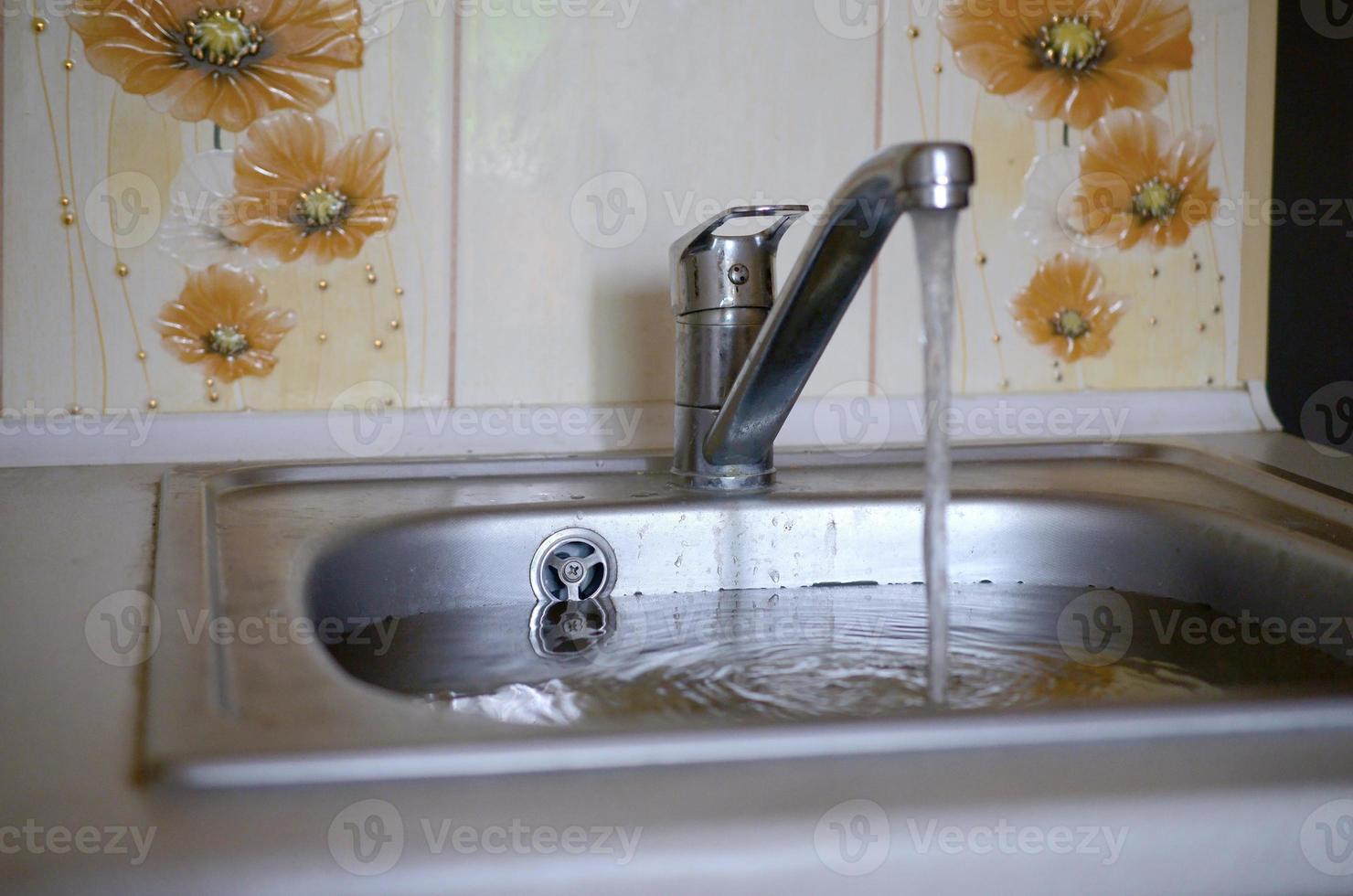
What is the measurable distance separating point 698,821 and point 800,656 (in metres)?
0.31

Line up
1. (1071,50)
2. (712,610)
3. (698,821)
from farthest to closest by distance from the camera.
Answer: (1071,50), (712,610), (698,821)

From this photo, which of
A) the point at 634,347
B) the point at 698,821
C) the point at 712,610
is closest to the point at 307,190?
the point at 634,347

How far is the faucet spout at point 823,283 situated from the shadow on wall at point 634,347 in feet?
0.54

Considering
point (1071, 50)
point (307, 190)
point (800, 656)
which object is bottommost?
point (800, 656)

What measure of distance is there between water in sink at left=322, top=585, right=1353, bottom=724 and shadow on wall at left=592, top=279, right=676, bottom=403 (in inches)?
9.0

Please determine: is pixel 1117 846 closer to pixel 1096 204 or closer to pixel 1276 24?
pixel 1096 204


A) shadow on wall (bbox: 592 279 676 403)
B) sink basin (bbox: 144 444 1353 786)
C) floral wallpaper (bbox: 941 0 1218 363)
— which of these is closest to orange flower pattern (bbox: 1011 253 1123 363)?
floral wallpaper (bbox: 941 0 1218 363)

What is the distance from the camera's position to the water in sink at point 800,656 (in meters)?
0.56

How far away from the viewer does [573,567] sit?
0.75 metres

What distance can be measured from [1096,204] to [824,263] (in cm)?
51

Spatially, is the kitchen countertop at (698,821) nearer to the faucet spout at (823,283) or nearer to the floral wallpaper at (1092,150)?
the faucet spout at (823,283)

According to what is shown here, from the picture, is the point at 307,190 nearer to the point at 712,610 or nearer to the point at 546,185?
the point at 546,185

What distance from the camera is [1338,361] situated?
3.22 feet

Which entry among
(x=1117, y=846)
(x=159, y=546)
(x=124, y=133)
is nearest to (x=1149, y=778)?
(x=1117, y=846)
